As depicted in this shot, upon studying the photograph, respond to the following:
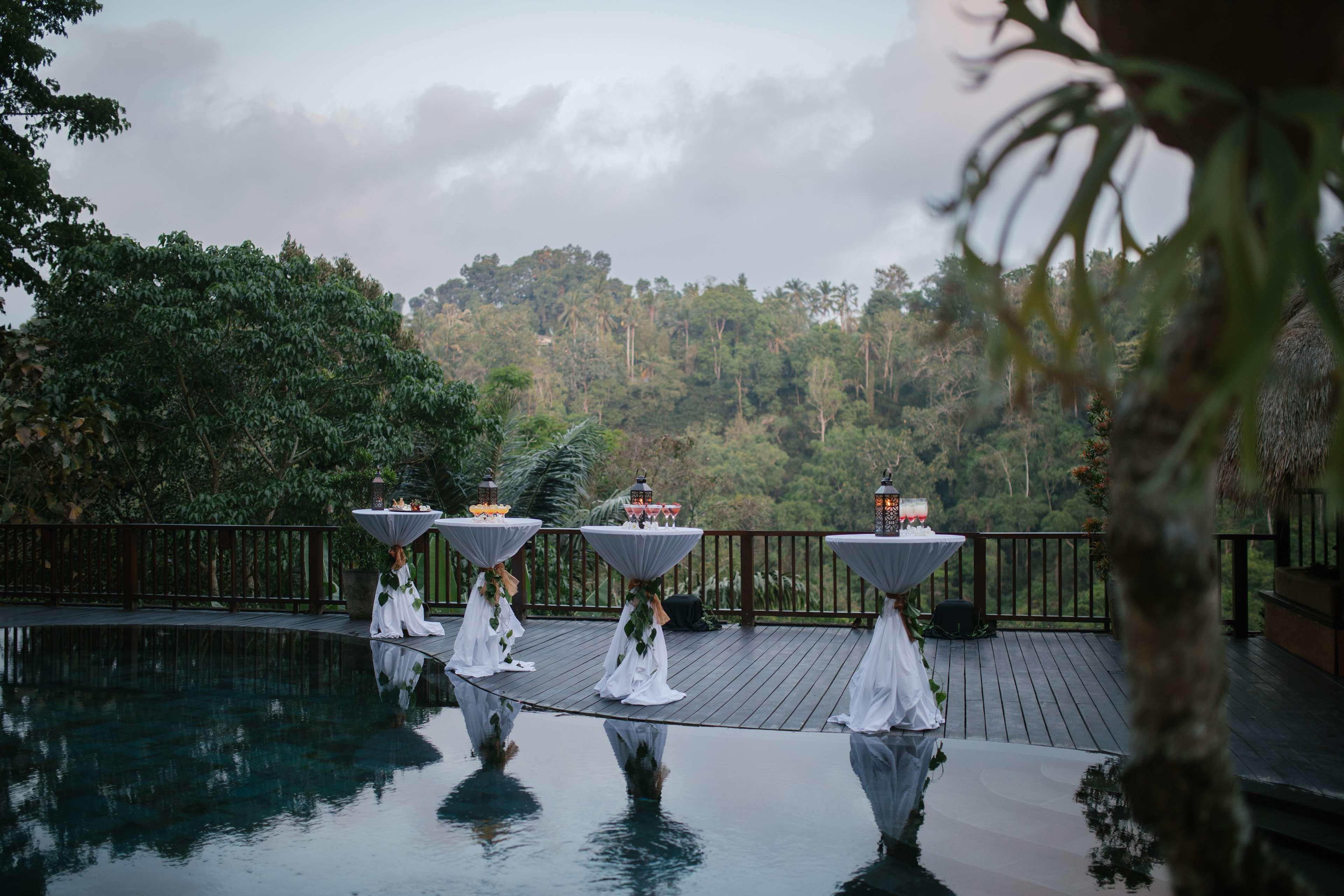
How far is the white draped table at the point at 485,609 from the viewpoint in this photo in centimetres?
618

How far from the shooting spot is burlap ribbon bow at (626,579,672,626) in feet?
17.5

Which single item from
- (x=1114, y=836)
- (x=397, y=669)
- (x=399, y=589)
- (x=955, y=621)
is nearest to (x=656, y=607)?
(x=397, y=669)

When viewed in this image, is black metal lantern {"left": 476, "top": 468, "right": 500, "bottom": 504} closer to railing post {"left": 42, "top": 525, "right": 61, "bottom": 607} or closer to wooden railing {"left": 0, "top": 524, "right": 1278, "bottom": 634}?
wooden railing {"left": 0, "top": 524, "right": 1278, "bottom": 634}

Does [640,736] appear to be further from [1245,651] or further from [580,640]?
[1245,651]

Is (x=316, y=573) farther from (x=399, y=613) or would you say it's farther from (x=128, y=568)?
(x=128, y=568)

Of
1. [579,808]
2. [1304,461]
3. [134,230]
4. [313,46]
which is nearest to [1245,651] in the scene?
[1304,461]

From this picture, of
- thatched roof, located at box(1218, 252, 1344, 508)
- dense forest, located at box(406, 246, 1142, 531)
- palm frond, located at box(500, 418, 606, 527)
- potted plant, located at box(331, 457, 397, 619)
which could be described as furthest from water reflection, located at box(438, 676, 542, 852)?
dense forest, located at box(406, 246, 1142, 531)

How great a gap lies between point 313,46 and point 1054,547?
2045 centimetres

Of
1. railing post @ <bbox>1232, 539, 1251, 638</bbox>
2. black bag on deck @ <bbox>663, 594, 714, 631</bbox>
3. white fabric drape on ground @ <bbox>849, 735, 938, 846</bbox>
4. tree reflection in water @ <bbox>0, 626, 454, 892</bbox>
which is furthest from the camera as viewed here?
black bag on deck @ <bbox>663, 594, 714, 631</bbox>

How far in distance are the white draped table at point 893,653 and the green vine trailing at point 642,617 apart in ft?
3.71

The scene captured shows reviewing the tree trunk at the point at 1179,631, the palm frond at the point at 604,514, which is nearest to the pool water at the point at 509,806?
the tree trunk at the point at 1179,631

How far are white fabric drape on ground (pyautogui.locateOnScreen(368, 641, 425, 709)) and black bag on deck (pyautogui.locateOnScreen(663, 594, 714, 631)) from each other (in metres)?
2.08

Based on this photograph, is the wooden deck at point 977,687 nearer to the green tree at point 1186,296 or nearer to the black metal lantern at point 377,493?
the black metal lantern at point 377,493

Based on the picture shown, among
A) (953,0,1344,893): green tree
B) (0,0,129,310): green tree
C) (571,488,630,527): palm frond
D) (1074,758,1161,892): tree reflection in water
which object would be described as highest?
(0,0,129,310): green tree
